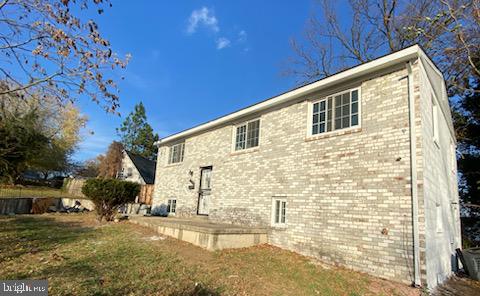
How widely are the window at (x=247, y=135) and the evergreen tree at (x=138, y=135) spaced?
27.6 metres

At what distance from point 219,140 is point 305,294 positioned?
27.1ft

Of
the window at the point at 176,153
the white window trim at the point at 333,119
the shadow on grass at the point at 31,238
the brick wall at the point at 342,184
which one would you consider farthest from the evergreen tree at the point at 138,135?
the white window trim at the point at 333,119

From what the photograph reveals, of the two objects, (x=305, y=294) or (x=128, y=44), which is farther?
(x=128, y=44)

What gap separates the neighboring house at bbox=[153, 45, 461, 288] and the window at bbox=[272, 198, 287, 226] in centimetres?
3

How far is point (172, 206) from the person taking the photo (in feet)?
47.8

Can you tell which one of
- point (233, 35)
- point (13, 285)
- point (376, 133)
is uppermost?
point (233, 35)

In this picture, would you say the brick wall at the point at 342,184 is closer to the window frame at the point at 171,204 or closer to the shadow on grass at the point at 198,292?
the shadow on grass at the point at 198,292

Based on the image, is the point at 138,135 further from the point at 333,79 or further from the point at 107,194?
the point at 333,79

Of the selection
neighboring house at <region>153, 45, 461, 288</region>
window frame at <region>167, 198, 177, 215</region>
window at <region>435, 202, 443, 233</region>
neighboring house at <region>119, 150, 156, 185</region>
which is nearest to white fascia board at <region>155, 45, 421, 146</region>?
neighboring house at <region>153, 45, 461, 288</region>

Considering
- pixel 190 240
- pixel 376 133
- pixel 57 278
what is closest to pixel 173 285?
pixel 57 278

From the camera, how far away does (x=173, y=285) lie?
462cm

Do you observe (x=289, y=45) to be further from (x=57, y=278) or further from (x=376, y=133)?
(x=57, y=278)

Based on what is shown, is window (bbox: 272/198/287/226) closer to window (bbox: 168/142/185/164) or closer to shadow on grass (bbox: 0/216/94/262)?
shadow on grass (bbox: 0/216/94/262)

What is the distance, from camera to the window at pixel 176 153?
15095mm
